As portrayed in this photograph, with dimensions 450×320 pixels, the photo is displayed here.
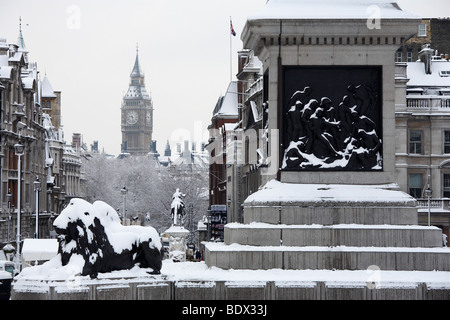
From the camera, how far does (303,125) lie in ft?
76.5

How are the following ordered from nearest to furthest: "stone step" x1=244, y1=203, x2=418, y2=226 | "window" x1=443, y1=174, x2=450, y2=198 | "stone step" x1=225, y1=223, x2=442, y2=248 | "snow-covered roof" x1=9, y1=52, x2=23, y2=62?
"stone step" x1=225, y1=223, x2=442, y2=248, "stone step" x1=244, y1=203, x2=418, y2=226, "window" x1=443, y1=174, x2=450, y2=198, "snow-covered roof" x1=9, y1=52, x2=23, y2=62

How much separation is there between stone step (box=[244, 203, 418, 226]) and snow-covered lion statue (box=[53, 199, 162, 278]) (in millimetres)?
2818

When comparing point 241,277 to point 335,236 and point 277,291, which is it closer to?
point 277,291

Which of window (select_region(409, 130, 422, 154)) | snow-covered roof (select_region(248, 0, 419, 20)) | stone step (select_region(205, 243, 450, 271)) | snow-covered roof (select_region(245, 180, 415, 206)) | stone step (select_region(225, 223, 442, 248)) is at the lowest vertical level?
stone step (select_region(205, 243, 450, 271))

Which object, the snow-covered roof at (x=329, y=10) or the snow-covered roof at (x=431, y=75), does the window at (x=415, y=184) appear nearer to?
the snow-covered roof at (x=431, y=75)

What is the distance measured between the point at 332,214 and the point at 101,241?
518 centimetres

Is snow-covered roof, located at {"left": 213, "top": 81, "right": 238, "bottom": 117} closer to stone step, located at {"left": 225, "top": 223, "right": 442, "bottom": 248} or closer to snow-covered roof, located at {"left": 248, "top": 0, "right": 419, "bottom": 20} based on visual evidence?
snow-covered roof, located at {"left": 248, "top": 0, "right": 419, "bottom": 20}

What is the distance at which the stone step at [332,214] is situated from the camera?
2256 centimetres

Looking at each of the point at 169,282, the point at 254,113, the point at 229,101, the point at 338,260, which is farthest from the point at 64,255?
the point at 229,101

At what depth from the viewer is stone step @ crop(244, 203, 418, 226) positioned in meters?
22.6

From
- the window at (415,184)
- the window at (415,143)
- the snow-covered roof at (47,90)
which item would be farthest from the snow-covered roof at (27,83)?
the snow-covered roof at (47,90)

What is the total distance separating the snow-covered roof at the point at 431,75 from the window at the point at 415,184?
18.5ft

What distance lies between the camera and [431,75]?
67125 mm

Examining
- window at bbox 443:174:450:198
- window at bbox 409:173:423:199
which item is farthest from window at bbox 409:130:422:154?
window at bbox 443:174:450:198
